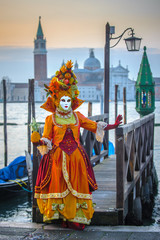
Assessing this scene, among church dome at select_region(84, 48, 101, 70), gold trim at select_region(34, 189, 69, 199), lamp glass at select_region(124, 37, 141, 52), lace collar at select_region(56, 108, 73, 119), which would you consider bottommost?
gold trim at select_region(34, 189, 69, 199)

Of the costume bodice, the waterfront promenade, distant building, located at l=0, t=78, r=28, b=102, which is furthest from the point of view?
distant building, located at l=0, t=78, r=28, b=102

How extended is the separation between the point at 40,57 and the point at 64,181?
120 meters

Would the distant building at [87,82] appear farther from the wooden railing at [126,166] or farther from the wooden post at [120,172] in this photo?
the wooden post at [120,172]

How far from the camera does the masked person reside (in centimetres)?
337

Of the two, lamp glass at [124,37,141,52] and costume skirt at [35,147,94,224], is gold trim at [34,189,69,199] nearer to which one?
costume skirt at [35,147,94,224]

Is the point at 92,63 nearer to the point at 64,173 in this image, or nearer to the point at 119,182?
the point at 119,182

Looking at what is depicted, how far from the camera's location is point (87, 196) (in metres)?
3.40

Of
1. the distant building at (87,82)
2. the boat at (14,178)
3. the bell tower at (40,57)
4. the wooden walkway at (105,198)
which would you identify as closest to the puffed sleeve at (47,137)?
the wooden walkway at (105,198)

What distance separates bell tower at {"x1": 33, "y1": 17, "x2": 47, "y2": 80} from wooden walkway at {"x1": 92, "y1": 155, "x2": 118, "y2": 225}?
354ft

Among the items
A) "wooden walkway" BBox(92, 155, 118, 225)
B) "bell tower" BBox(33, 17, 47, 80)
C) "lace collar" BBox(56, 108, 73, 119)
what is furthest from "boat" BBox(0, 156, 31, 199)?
"bell tower" BBox(33, 17, 47, 80)

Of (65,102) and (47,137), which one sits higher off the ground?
(65,102)

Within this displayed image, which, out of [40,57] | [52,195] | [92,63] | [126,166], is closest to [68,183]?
[52,195]

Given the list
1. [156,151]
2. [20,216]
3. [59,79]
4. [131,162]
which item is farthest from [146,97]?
[156,151]

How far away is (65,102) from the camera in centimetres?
356
